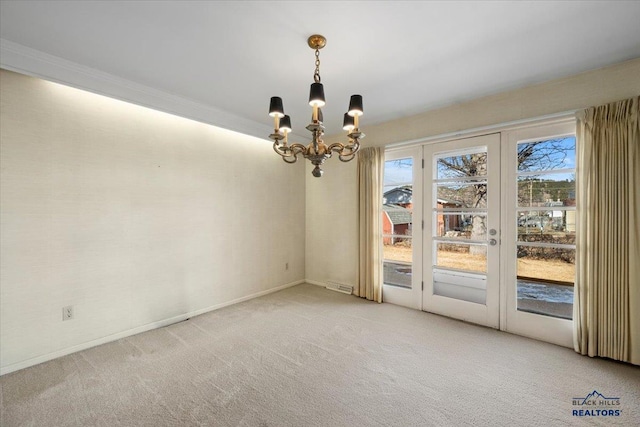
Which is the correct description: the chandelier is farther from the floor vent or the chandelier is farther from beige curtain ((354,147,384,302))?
the floor vent

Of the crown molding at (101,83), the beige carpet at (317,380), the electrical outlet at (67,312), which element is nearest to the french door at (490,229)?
the beige carpet at (317,380)

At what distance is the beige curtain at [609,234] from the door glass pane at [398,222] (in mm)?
1721

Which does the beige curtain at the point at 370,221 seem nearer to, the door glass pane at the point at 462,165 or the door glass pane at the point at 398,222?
the door glass pane at the point at 398,222

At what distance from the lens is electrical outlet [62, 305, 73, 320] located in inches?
98.7

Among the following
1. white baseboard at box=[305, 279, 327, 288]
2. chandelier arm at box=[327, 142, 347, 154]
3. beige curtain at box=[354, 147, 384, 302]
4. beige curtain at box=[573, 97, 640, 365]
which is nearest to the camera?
chandelier arm at box=[327, 142, 347, 154]

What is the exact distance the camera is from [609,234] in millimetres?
2367

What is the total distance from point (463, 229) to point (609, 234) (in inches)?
48.7

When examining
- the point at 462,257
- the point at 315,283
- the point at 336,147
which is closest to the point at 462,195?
the point at 462,257

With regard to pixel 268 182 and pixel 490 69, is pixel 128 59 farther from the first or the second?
pixel 490 69

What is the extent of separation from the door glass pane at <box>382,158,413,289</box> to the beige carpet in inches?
36.2

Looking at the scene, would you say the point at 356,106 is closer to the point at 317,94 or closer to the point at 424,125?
the point at 317,94

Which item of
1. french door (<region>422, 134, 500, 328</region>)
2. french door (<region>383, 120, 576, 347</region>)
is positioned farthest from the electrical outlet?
french door (<region>422, 134, 500, 328</region>)

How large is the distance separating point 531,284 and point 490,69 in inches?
89.6

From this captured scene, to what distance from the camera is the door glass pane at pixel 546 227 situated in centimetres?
268
